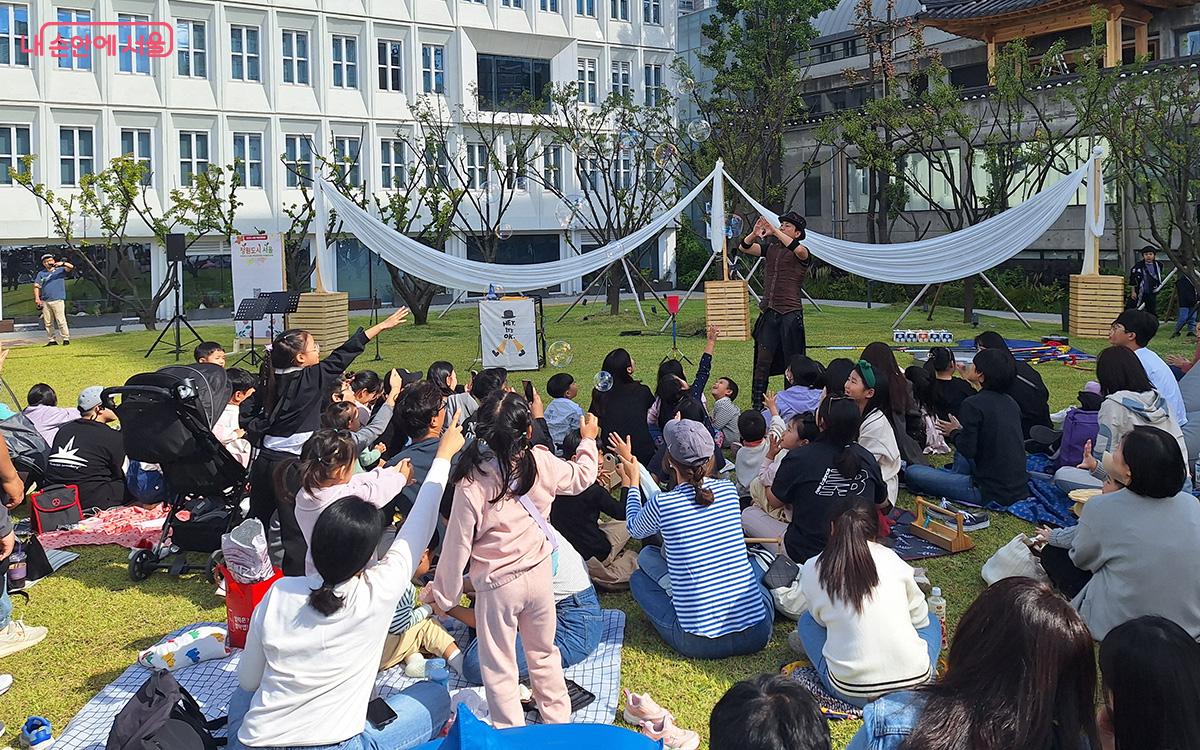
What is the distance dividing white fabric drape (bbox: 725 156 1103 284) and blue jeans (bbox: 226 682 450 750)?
1085 cm

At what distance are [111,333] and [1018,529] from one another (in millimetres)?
20841

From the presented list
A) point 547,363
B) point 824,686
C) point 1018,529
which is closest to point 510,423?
point 824,686

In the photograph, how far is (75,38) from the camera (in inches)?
1053

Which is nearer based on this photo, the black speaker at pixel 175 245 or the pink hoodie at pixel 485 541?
the pink hoodie at pixel 485 541

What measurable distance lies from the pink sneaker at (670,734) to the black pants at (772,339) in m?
5.50

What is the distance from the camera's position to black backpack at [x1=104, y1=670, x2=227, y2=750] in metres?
3.21

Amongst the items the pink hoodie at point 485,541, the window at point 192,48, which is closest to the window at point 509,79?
the window at point 192,48

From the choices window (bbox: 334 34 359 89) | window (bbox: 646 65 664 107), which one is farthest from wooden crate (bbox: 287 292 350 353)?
window (bbox: 646 65 664 107)

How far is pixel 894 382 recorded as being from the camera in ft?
23.1

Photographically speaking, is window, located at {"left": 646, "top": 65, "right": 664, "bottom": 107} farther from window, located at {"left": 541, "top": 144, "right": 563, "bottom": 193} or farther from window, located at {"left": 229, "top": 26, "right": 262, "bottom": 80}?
window, located at {"left": 229, "top": 26, "right": 262, "bottom": 80}

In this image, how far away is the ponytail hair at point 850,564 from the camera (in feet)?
12.6

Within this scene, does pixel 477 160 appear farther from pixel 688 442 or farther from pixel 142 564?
pixel 688 442

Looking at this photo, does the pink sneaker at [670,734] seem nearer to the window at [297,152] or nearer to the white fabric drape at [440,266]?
the white fabric drape at [440,266]

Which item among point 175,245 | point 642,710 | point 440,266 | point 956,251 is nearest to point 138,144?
point 175,245
